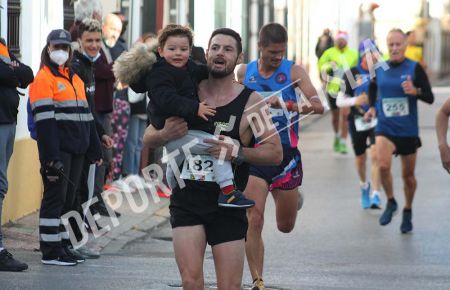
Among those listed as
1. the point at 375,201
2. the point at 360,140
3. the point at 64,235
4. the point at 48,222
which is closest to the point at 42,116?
the point at 48,222

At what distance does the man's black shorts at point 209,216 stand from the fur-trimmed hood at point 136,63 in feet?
2.25

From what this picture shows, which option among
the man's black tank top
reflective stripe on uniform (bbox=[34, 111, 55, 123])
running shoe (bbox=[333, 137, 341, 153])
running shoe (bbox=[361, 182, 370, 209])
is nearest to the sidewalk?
reflective stripe on uniform (bbox=[34, 111, 55, 123])

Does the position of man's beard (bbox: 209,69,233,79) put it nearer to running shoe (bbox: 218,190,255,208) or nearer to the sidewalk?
running shoe (bbox: 218,190,255,208)

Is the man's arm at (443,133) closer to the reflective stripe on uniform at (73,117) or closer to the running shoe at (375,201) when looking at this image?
the reflective stripe on uniform at (73,117)

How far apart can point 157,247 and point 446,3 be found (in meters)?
81.3

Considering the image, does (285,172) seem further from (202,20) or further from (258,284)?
(202,20)

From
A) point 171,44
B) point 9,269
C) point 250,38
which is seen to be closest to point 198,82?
point 171,44

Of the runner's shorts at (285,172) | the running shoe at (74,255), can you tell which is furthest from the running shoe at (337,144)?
the runner's shorts at (285,172)

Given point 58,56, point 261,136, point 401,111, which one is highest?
point 58,56

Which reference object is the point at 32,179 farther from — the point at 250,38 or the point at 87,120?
the point at 250,38

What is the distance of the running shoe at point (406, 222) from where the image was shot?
42.5 feet

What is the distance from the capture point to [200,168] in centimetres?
721

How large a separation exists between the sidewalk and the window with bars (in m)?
1.61

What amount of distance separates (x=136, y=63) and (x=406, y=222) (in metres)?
6.38
